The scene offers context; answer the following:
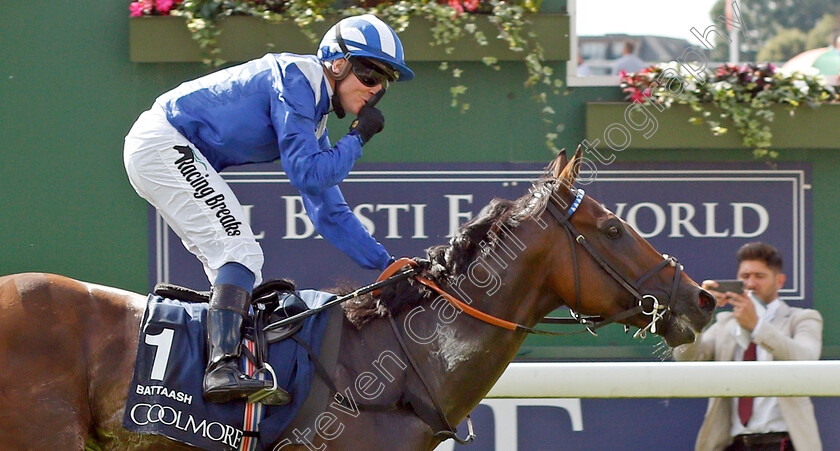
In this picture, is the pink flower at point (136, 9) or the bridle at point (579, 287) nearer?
the bridle at point (579, 287)

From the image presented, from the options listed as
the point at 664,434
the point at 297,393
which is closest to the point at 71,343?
the point at 297,393

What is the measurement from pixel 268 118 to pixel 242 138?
4.2 inches

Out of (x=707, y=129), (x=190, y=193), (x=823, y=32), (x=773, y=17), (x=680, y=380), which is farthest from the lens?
(x=773, y=17)

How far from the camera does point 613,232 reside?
2.95 meters

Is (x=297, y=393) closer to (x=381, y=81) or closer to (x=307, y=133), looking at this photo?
(x=307, y=133)

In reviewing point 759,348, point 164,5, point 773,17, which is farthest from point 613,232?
point 773,17

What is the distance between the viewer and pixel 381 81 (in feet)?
10.0

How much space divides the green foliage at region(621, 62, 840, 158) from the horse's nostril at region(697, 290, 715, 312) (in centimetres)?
182

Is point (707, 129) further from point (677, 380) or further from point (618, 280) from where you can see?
point (618, 280)

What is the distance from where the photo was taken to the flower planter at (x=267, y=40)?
4.48m

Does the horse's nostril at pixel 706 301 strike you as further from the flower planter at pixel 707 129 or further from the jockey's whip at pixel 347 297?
the flower planter at pixel 707 129

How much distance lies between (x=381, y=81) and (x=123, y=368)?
1.26 meters

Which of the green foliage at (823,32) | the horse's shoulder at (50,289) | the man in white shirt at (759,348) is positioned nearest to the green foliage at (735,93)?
the man in white shirt at (759,348)

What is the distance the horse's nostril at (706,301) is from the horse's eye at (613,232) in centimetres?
34
